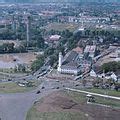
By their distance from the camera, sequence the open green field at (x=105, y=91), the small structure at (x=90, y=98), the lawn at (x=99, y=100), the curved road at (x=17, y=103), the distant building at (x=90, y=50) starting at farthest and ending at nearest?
1. the distant building at (x=90, y=50)
2. the open green field at (x=105, y=91)
3. the small structure at (x=90, y=98)
4. the lawn at (x=99, y=100)
5. the curved road at (x=17, y=103)

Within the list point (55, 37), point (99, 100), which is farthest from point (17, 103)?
point (55, 37)

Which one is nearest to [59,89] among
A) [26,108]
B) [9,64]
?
[26,108]

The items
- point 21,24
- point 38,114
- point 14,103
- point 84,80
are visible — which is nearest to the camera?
point 38,114

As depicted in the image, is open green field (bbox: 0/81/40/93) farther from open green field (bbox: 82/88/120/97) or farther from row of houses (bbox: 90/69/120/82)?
row of houses (bbox: 90/69/120/82)

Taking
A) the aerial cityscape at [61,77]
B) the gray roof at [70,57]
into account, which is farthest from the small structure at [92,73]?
the gray roof at [70,57]

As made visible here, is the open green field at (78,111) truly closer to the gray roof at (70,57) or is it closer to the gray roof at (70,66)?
the gray roof at (70,66)

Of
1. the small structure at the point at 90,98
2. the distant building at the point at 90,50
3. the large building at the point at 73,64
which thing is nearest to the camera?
the small structure at the point at 90,98

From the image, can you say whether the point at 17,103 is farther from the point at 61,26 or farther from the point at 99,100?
the point at 61,26

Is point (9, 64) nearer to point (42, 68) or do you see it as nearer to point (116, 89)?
point (42, 68)

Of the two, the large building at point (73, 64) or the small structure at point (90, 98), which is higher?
the small structure at point (90, 98)
